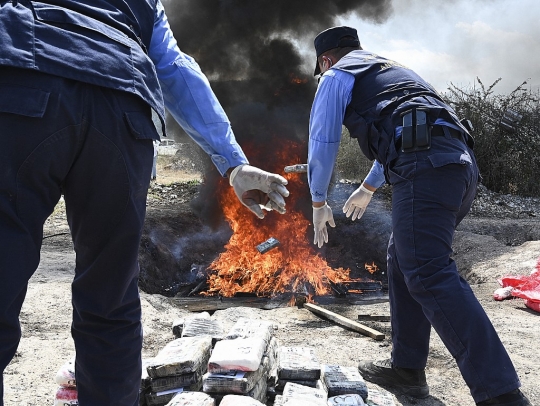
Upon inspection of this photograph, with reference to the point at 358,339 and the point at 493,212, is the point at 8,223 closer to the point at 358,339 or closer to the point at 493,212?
the point at 358,339

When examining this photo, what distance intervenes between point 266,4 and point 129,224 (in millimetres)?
10249

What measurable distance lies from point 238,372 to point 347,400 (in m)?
0.54

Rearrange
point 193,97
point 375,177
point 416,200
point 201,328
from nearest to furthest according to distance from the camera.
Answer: point 193,97 < point 416,200 < point 201,328 < point 375,177

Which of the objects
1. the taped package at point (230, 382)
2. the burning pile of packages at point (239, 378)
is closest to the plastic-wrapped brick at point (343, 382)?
the burning pile of packages at point (239, 378)

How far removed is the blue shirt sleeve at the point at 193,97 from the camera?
69.7 inches

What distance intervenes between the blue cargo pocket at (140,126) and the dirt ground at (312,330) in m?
1.81

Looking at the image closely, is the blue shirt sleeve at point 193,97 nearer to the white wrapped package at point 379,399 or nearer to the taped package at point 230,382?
the taped package at point 230,382

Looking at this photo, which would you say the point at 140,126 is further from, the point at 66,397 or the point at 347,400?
the point at 347,400

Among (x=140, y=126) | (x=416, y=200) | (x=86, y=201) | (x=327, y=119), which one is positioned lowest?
(x=86, y=201)

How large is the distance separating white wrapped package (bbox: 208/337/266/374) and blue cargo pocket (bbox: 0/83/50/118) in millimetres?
1460

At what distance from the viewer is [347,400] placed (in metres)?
2.34

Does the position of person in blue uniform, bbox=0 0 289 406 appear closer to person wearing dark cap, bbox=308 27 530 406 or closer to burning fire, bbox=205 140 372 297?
person wearing dark cap, bbox=308 27 530 406

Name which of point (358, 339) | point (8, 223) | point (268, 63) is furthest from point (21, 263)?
point (268, 63)

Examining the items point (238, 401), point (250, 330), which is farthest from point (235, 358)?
point (250, 330)
